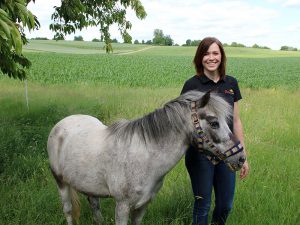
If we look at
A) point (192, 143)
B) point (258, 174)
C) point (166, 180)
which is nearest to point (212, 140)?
point (192, 143)

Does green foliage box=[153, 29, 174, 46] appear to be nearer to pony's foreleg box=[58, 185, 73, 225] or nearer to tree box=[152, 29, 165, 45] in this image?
tree box=[152, 29, 165, 45]

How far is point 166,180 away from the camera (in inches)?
204

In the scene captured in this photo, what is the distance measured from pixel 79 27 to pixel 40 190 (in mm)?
3972

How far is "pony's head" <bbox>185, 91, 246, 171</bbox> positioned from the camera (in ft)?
9.78

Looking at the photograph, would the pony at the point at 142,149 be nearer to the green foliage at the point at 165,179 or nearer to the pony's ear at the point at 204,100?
the pony's ear at the point at 204,100

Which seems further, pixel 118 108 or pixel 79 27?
pixel 118 108

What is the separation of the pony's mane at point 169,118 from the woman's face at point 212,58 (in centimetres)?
50

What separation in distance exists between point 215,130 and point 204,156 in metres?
0.59

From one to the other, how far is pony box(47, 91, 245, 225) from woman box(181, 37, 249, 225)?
447 millimetres

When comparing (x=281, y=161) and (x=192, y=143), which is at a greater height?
(x=192, y=143)

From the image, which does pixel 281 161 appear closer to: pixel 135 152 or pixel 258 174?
pixel 258 174

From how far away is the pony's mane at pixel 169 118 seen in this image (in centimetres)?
302

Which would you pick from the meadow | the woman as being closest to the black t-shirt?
the woman

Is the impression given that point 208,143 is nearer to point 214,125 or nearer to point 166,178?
point 214,125
